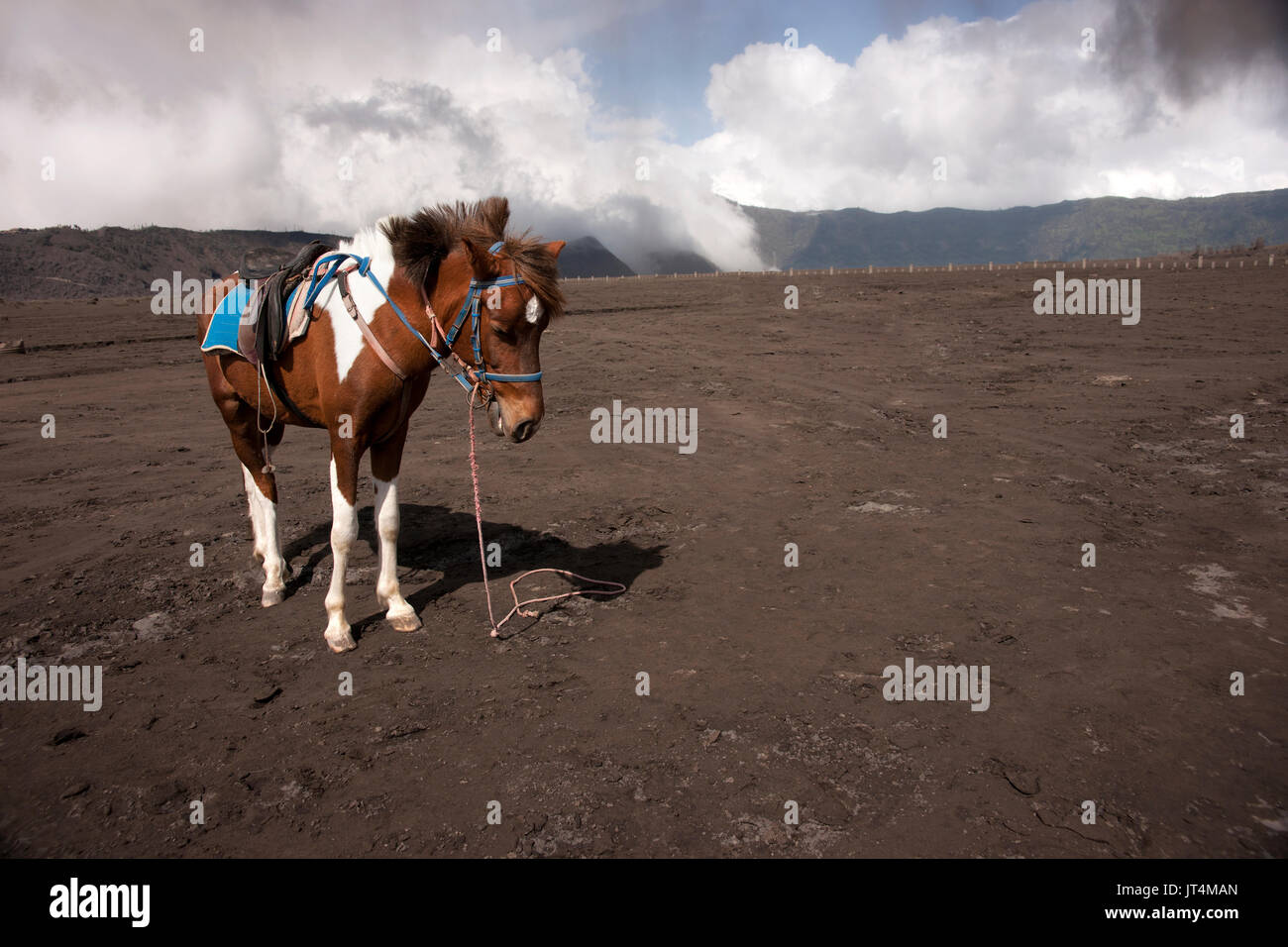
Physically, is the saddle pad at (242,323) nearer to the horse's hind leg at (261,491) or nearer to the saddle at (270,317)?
the saddle at (270,317)

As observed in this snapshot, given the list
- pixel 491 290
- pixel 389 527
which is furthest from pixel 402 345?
pixel 389 527

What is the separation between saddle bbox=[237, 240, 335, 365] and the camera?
4.56 m

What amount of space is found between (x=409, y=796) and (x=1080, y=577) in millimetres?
5219

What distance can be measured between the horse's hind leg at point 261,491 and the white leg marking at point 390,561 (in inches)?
42.8

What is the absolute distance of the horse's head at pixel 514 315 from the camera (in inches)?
157

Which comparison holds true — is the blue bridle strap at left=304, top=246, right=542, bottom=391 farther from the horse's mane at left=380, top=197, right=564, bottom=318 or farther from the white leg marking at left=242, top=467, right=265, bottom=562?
the white leg marking at left=242, top=467, right=265, bottom=562

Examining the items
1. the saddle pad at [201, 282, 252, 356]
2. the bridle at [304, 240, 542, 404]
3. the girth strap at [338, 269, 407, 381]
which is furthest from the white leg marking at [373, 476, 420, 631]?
the saddle pad at [201, 282, 252, 356]

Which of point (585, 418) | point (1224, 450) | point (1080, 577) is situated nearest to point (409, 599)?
point (1080, 577)

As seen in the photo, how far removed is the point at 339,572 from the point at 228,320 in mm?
2069

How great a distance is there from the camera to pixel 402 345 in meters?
4.28

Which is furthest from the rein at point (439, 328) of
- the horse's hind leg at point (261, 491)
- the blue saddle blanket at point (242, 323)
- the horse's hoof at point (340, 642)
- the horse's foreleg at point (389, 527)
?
the horse's hind leg at point (261, 491)
